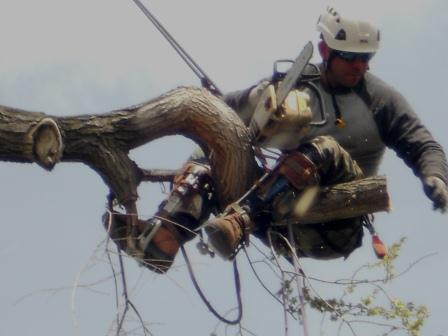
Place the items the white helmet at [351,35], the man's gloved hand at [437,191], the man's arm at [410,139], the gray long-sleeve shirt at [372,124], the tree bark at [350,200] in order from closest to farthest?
the tree bark at [350,200], the man's gloved hand at [437,191], the man's arm at [410,139], the gray long-sleeve shirt at [372,124], the white helmet at [351,35]

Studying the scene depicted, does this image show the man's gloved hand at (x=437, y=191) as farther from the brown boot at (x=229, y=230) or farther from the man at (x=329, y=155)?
the brown boot at (x=229, y=230)

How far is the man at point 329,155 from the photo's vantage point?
679cm

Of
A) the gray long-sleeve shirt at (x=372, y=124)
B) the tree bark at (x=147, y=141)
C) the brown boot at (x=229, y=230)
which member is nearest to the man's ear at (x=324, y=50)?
the gray long-sleeve shirt at (x=372, y=124)

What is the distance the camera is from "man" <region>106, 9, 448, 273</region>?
679 cm

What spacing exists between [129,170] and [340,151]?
1169 mm

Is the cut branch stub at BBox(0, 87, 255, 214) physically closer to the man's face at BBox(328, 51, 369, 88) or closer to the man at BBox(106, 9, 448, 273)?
the man at BBox(106, 9, 448, 273)

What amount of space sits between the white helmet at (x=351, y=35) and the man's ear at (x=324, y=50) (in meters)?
0.04

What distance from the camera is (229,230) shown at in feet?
21.5

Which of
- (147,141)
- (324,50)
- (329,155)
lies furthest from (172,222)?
(324,50)

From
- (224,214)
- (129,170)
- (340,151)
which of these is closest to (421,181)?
(340,151)

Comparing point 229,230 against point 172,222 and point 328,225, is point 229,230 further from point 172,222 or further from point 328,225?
point 328,225

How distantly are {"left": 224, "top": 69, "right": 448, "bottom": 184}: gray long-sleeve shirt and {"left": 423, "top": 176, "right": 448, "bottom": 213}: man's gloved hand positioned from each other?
20cm

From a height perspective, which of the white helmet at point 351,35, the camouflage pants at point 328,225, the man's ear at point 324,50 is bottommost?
the camouflage pants at point 328,225

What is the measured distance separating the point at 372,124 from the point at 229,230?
1.31m
